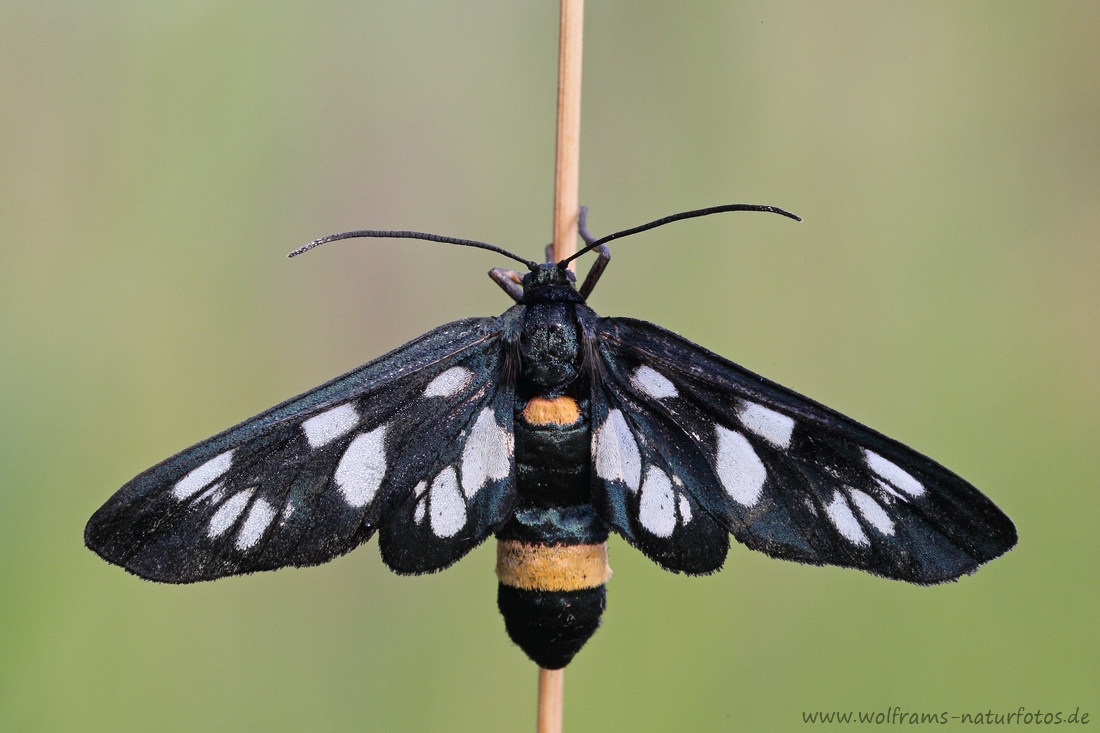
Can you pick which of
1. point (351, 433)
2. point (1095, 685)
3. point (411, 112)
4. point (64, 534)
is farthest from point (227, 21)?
point (1095, 685)

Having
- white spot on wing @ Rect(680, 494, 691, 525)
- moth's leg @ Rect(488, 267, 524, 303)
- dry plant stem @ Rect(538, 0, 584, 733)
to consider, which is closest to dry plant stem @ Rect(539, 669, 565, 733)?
dry plant stem @ Rect(538, 0, 584, 733)

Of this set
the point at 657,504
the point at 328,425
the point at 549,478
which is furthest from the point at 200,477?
the point at 657,504

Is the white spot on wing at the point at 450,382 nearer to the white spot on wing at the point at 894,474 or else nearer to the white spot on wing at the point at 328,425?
the white spot on wing at the point at 328,425

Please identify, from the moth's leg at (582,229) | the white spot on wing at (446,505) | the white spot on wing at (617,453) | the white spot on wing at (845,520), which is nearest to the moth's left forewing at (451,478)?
the white spot on wing at (446,505)

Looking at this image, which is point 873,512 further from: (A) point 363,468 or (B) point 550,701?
(A) point 363,468

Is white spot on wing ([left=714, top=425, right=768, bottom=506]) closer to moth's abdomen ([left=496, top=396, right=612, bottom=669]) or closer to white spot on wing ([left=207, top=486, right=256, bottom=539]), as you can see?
moth's abdomen ([left=496, top=396, right=612, bottom=669])
